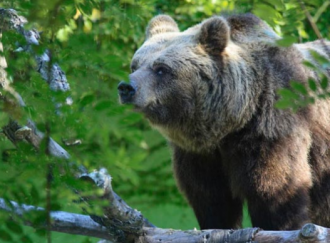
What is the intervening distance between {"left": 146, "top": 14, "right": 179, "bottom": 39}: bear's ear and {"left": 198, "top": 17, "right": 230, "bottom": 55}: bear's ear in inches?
28.1

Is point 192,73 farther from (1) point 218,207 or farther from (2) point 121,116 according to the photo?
(2) point 121,116

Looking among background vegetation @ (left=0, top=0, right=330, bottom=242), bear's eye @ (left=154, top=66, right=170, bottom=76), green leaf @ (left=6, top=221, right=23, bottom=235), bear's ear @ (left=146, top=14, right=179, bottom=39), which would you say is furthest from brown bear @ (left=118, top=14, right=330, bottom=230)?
green leaf @ (left=6, top=221, right=23, bottom=235)

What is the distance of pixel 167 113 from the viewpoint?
19.0 ft

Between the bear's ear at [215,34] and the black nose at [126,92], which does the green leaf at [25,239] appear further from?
the bear's ear at [215,34]

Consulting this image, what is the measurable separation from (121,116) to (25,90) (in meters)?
0.42

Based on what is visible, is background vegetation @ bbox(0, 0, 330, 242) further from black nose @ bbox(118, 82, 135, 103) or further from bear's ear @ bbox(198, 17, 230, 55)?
bear's ear @ bbox(198, 17, 230, 55)

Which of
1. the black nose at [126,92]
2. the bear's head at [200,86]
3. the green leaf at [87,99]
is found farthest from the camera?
the bear's head at [200,86]

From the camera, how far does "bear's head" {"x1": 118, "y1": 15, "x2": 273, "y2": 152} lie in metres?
5.66

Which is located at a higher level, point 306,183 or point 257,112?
point 257,112

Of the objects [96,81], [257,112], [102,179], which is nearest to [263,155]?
[257,112]

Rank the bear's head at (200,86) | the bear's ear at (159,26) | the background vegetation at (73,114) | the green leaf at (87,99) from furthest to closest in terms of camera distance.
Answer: the bear's ear at (159,26)
the bear's head at (200,86)
the green leaf at (87,99)
the background vegetation at (73,114)

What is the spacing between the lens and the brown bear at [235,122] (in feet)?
17.7

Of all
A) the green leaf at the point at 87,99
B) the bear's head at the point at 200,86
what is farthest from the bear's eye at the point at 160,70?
the green leaf at the point at 87,99

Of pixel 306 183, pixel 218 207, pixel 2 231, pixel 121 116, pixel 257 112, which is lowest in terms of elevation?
pixel 218 207
